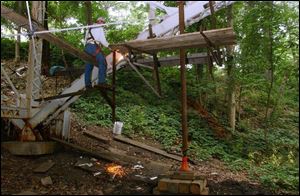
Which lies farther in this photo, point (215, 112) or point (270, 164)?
point (215, 112)

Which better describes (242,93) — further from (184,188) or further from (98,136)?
(184,188)

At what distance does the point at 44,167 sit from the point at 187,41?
→ 16.0ft

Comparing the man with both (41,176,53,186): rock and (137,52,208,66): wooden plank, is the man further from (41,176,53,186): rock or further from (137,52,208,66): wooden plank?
(41,176,53,186): rock

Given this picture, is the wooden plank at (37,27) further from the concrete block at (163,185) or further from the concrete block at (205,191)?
the concrete block at (205,191)

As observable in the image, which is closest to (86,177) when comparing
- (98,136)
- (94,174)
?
(94,174)

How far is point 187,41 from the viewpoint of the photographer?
27.0 feet

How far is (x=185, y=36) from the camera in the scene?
8.13 meters

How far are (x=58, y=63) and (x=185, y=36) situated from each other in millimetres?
12049

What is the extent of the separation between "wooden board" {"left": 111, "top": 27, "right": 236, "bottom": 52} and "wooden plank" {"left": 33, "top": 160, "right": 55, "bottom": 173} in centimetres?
376

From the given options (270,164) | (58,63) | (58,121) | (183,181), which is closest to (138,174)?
(183,181)

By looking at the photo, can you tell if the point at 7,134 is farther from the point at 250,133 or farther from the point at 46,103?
the point at 250,133

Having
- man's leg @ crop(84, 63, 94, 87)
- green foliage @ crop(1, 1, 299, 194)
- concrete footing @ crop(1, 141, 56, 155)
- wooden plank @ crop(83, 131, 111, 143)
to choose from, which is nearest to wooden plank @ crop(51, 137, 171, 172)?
wooden plank @ crop(83, 131, 111, 143)

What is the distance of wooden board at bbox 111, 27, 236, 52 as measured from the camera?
7.84m

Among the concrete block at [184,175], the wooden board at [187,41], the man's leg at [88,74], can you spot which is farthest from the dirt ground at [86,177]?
the wooden board at [187,41]
